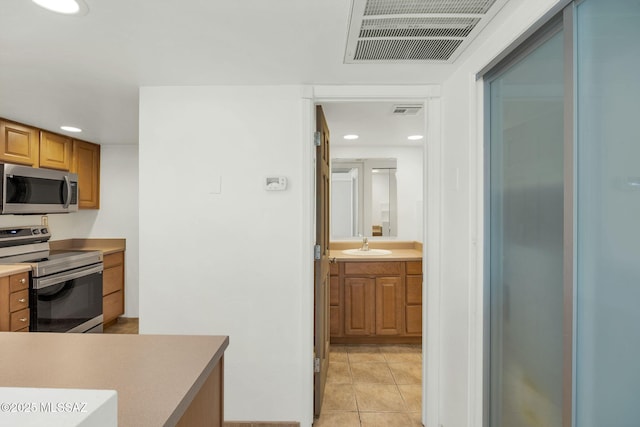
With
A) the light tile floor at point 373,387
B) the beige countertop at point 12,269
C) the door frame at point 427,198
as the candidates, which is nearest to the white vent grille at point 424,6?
the door frame at point 427,198

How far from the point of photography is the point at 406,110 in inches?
104

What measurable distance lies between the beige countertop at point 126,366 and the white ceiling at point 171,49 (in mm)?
1187

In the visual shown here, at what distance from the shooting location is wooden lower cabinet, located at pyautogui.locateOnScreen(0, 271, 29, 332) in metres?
2.56

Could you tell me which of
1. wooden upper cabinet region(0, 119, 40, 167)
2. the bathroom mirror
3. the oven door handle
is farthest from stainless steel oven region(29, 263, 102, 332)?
the bathroom mirror

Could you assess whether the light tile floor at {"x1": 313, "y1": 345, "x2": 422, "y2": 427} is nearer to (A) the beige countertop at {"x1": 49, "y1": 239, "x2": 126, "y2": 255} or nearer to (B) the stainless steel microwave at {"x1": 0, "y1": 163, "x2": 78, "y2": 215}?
(A) the beige countertop at {"x1": 49, "y1": 239, "x2": 126, "y2": 255}

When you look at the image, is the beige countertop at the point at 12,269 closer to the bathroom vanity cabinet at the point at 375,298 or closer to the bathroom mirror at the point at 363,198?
the bathroom vanity cabinet at the point at 375,298

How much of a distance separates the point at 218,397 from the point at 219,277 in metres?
0.98

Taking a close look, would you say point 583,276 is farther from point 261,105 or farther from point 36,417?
point 261,105

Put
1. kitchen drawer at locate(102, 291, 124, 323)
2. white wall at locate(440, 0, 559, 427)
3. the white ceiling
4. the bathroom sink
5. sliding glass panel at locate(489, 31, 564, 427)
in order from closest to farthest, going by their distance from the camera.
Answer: sliding glass panel at locate(489, 31, 564, 427) → the white ceiling → white wall at locate(440, 0, 559, 427) → the bathroom sink → kitchen drawer at locate(102, 291, 124, 323)

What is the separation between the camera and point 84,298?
335 centimetres

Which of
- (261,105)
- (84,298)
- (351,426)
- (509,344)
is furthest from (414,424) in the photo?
(84,298)

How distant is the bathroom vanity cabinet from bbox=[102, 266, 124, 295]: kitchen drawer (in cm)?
246

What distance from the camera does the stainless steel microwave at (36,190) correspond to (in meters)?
2.78

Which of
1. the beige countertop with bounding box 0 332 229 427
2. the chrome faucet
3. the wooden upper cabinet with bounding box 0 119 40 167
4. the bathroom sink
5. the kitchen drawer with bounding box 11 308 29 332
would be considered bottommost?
the kitchen drawer with bounding box 11 308 29 332
